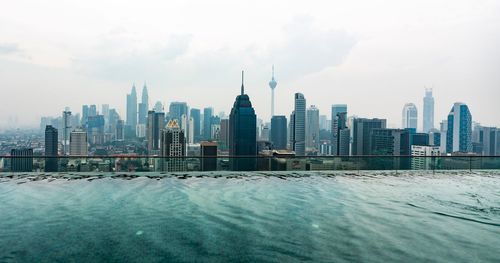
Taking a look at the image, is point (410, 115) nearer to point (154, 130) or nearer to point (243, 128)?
point (243, 128)

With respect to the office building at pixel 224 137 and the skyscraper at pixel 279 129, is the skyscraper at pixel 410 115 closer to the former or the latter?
the skyscraper at pixel 279 129

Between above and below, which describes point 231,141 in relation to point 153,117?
below

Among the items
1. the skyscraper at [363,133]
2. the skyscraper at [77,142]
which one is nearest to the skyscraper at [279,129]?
the skyscraper at [363,133]

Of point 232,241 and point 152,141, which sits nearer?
point 232,241

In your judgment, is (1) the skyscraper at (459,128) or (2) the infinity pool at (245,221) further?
(1) the skyscraper at (459,128)

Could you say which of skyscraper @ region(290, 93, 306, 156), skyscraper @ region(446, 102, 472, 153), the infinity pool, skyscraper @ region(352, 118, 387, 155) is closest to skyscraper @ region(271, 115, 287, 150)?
skyscraper @ region(290, 93, 306, 156)

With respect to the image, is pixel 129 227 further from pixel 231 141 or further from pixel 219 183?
pixel 231 141

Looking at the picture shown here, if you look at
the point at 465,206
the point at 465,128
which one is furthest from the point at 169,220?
the point at 465,128
